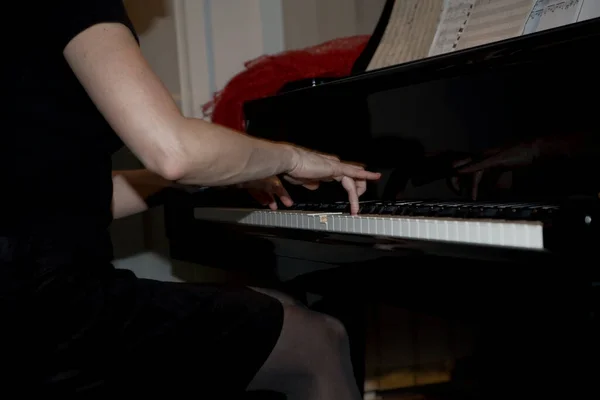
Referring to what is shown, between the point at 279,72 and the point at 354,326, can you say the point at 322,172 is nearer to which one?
Answer: the point at 354,326

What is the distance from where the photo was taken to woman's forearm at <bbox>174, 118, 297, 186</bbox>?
3.04 ft

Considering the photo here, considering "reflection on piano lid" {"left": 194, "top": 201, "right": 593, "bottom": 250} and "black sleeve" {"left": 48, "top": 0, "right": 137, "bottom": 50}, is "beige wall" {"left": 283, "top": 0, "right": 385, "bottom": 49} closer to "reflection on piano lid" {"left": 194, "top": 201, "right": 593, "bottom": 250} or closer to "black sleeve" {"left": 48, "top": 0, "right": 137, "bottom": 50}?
"reflection on piano lid" {"left": 194, "top": 201, "right": 593, "bottom": 250}

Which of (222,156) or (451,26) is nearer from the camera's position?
(222,156)

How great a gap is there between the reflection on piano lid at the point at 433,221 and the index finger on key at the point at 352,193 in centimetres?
2

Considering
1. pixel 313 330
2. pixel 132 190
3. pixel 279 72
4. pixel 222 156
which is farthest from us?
pixel 279 72

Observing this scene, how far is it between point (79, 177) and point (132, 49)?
0.23 m

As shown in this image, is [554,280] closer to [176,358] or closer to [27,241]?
[176,358]

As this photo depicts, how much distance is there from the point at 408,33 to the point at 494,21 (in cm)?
28

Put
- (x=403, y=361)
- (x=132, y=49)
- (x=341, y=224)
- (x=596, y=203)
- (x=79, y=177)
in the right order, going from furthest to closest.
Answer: (x=403, y=361), (x=341, y=224), (x=79, y=177), (x=132, y=49), (x=596, y=203)

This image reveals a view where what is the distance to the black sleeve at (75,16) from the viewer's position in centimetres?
88

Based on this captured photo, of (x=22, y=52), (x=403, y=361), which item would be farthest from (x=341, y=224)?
(x=403, y=361)

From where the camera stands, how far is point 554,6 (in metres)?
1.27

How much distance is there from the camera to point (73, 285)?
0.94 meters

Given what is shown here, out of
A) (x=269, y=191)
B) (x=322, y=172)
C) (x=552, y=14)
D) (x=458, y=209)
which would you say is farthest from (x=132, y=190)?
(x=552, y=14)
